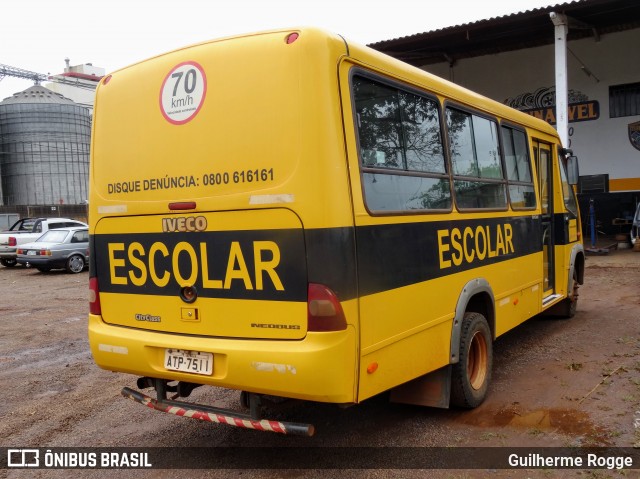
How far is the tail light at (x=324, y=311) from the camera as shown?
10.3ft

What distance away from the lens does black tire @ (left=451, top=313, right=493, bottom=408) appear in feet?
14.6

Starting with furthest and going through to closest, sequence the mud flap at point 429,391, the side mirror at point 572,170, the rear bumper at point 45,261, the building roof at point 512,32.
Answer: the rear bumper at point 45,261
the building roof at point 512,32
the side mirror at point 572,170
the mud flap at point 429,391

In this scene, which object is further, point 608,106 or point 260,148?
point 608,106

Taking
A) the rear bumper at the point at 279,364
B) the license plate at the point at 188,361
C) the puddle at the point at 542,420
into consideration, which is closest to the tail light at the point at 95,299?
the rear bumper at the point at 279,364

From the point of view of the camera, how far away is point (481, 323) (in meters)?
4.72

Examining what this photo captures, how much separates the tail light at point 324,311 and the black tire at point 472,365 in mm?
1682

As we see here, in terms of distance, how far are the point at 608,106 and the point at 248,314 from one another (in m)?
17.8

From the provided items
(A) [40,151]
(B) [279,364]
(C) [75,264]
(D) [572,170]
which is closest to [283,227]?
(B) [279,364]

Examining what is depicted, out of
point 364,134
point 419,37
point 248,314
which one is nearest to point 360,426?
point 248,314

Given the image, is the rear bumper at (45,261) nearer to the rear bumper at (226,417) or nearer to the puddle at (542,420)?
the rear bumper at (226,417)

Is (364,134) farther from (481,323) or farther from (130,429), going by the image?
(130,429)

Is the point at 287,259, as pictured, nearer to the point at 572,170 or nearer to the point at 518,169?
the point at 518,169

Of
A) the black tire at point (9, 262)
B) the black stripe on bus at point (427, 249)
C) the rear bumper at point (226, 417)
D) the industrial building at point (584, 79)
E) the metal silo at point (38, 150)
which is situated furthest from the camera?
the metal silo at point (38, 150)

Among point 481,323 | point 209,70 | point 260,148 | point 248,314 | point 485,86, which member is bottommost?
point 481,323
